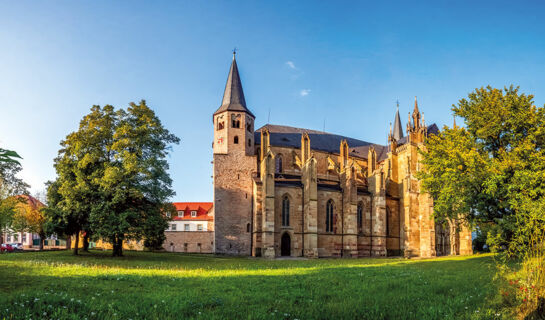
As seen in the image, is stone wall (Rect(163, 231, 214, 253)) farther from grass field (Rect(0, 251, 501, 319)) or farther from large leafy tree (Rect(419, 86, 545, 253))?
grass field (Rect(0, 251, 501, 319))

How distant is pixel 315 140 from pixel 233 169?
14667 millimetres

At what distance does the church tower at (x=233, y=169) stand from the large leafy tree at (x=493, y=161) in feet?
71.0

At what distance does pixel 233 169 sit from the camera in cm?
4516

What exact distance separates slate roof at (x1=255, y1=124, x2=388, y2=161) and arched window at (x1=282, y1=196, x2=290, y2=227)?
8.95 m

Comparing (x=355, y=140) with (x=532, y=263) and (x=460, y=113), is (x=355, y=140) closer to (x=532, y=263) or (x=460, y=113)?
(x=460, y=113)

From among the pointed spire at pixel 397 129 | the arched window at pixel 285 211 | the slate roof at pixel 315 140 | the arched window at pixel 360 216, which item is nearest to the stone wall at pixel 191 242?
the arched window at pixel 285 211

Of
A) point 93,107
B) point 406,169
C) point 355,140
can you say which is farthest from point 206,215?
point 93,107

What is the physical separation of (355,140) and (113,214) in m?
41.6

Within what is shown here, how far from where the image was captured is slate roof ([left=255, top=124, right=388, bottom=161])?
51.1 metres

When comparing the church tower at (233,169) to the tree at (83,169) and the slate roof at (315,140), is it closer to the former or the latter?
the slate roof at (315,140)

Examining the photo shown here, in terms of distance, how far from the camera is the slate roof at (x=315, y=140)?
5106cm

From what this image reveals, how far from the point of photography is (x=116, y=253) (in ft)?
103

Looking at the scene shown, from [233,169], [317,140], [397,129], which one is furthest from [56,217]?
[397,129]

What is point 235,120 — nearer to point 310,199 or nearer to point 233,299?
point 310,199
